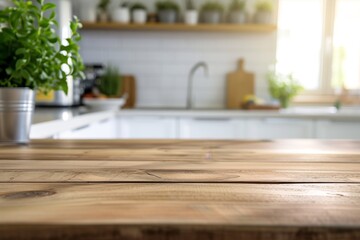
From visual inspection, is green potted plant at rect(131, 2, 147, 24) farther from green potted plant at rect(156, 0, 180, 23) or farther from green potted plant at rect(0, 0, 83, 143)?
green potted plant at rect(0, 0, 83, 143)

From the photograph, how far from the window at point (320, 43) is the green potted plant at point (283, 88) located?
326 mm

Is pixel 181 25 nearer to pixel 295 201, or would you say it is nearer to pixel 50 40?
pixel 50 40

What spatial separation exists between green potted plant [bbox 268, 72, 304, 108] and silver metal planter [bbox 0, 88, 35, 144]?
228cm

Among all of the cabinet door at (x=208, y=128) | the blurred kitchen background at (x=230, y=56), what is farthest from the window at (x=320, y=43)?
the cabinet door at (x=208, y=128)

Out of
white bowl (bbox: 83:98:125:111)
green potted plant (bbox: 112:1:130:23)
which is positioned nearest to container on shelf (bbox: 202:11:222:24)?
green potted plant (bbox: 112:1:130:23)

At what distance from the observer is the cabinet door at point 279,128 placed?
2545mm

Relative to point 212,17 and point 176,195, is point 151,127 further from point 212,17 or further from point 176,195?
point 176,195

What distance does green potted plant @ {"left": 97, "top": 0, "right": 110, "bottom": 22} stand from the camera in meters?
2.87

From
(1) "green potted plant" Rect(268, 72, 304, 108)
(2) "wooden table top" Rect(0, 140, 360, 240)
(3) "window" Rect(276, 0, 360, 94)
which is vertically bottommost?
(2) "wooden table top" Rect(0, 140, 360, 240)

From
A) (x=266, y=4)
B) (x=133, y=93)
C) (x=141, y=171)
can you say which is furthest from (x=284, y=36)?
(x=141, y=171)

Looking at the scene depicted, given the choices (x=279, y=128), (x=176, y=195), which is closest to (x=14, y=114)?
(x=176, y=195)

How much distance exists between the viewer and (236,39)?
305 centimetres

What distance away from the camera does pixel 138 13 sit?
9.28ft

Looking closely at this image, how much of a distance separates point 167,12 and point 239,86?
84 cm
